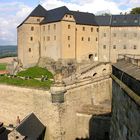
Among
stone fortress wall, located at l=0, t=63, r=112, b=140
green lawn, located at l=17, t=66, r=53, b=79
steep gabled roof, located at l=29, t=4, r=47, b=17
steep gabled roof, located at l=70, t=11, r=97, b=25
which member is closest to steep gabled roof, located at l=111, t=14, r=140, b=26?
steep gabled roof, located at l=70, t=11, r=97, b=25

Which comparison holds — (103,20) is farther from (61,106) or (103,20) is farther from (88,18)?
(61,106)

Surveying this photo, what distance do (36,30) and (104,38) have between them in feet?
45.1

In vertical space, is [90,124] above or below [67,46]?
below

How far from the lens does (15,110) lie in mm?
32625

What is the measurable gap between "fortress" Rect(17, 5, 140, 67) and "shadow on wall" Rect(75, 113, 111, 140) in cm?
2454

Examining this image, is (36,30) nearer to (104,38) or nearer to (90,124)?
(104,38)

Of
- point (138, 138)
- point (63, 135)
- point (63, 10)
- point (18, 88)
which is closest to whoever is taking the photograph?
point (138, 138)

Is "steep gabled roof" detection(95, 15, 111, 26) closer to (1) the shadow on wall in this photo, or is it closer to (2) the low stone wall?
(2) the low stone wall

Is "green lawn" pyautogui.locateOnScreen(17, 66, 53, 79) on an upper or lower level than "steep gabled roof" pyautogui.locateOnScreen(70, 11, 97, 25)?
lower

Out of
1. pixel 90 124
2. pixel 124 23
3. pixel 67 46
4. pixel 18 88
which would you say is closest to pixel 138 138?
pixel 90 124

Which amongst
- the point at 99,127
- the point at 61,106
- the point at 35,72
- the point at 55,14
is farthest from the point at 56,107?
the point at 55,14

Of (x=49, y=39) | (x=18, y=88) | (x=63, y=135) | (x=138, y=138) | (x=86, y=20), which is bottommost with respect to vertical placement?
(x=63, y=135)

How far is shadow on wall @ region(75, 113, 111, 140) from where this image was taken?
2708 centimetres

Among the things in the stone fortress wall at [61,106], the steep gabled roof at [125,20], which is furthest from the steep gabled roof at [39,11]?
the stone fortress wall at [61,106]
